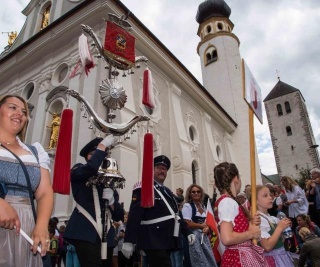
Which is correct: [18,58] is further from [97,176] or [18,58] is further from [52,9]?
[97,176]

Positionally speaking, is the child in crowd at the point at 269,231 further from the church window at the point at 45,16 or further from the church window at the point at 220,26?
the church window at the point at 220,26

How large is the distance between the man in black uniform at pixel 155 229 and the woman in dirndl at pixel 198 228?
1.08 m

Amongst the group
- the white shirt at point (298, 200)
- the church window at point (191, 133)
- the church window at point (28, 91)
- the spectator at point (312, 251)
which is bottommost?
the spectator at point (312, 251)

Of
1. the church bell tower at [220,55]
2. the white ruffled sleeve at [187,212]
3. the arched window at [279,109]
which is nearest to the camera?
the white ruffled sleeve at [187,212]

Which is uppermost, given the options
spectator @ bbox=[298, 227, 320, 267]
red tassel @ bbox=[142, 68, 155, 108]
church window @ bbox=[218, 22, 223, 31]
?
church window @ bbox=[218, 22, 223, 31]

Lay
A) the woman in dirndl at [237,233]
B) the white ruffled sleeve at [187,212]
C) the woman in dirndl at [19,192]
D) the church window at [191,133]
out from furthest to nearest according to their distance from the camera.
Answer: the church window at [191,133], the white ruffled sleeve at [187,212], the woman in dirndl at [237,233], the woman in dirndl at [19,192]

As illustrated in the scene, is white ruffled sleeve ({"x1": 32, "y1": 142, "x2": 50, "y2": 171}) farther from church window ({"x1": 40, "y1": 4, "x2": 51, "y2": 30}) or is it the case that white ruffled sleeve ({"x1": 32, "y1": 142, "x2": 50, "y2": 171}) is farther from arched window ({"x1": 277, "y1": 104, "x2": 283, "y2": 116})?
arched window ({"x1": 277, "y1": 104, "x2": 283, "y2": 116})

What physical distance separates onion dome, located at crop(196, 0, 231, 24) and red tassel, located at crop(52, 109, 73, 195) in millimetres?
27180

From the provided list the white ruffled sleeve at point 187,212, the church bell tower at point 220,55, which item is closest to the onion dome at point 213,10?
the church bell tower at point 220,55

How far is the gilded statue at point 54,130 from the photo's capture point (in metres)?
11.6

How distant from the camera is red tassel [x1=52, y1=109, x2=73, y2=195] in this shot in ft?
10.0

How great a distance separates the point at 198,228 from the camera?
4.59 m

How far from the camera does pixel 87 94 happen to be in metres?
10.5

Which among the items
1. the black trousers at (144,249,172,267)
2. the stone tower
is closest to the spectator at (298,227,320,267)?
the black trousers at (144,249,172,267)
